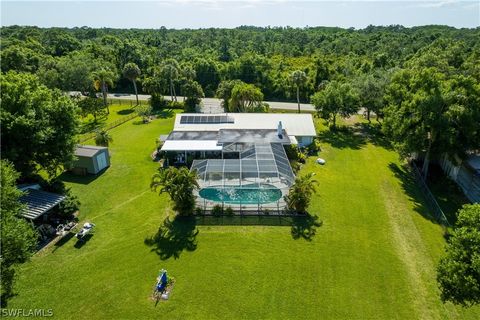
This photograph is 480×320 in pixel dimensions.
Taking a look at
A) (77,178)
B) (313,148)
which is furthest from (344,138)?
Result: (77,178)

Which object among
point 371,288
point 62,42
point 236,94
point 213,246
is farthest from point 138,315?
point 62,42

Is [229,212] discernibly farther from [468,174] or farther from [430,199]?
[468,174]

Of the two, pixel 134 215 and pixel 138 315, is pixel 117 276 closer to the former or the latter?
pixel 138 315

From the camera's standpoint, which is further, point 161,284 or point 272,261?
point 272,261

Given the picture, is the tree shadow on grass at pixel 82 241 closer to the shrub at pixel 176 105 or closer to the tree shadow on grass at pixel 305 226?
the tree shadow on grass at pixel 305 226

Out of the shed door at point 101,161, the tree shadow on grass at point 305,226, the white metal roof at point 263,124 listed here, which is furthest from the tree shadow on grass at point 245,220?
the white metal roof at point 263,124
